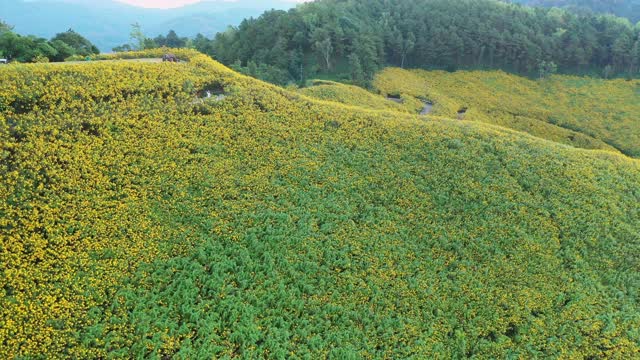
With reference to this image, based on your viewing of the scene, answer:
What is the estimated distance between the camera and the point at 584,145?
32.7 m

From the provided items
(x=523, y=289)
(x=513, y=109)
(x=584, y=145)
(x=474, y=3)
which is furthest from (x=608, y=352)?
(x=474, y=3)

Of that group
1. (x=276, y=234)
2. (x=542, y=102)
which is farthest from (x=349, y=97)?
(x=542, y=102)

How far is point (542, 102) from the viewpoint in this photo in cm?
4103

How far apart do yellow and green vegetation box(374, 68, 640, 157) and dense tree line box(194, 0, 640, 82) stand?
9.80 feet

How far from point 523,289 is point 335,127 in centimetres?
899

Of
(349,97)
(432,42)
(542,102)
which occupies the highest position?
(432,42)

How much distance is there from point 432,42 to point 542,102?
14913 millimetres

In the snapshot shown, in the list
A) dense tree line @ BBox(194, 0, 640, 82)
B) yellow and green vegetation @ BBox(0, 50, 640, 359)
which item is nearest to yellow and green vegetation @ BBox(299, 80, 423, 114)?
yellow and green vegetation @ BBox(0, 50, 640, 359)

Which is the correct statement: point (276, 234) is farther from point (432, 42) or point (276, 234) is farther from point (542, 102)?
point (432, 42)

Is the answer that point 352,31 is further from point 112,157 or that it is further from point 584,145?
point 112,157

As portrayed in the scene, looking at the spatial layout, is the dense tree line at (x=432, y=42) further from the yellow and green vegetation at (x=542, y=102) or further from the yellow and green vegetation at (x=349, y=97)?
the yellow and green vegetation at (x=349, y=97)

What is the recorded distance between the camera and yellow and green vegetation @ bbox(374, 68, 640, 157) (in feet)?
112

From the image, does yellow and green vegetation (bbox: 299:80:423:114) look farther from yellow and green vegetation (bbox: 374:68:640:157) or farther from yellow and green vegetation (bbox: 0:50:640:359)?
yellow and green vegetation (bbox: 0:50:640:359)

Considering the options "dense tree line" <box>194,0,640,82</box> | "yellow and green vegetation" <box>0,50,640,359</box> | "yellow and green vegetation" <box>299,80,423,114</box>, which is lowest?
"yellow and green vegetation" <box>0,50,640,359</box>
